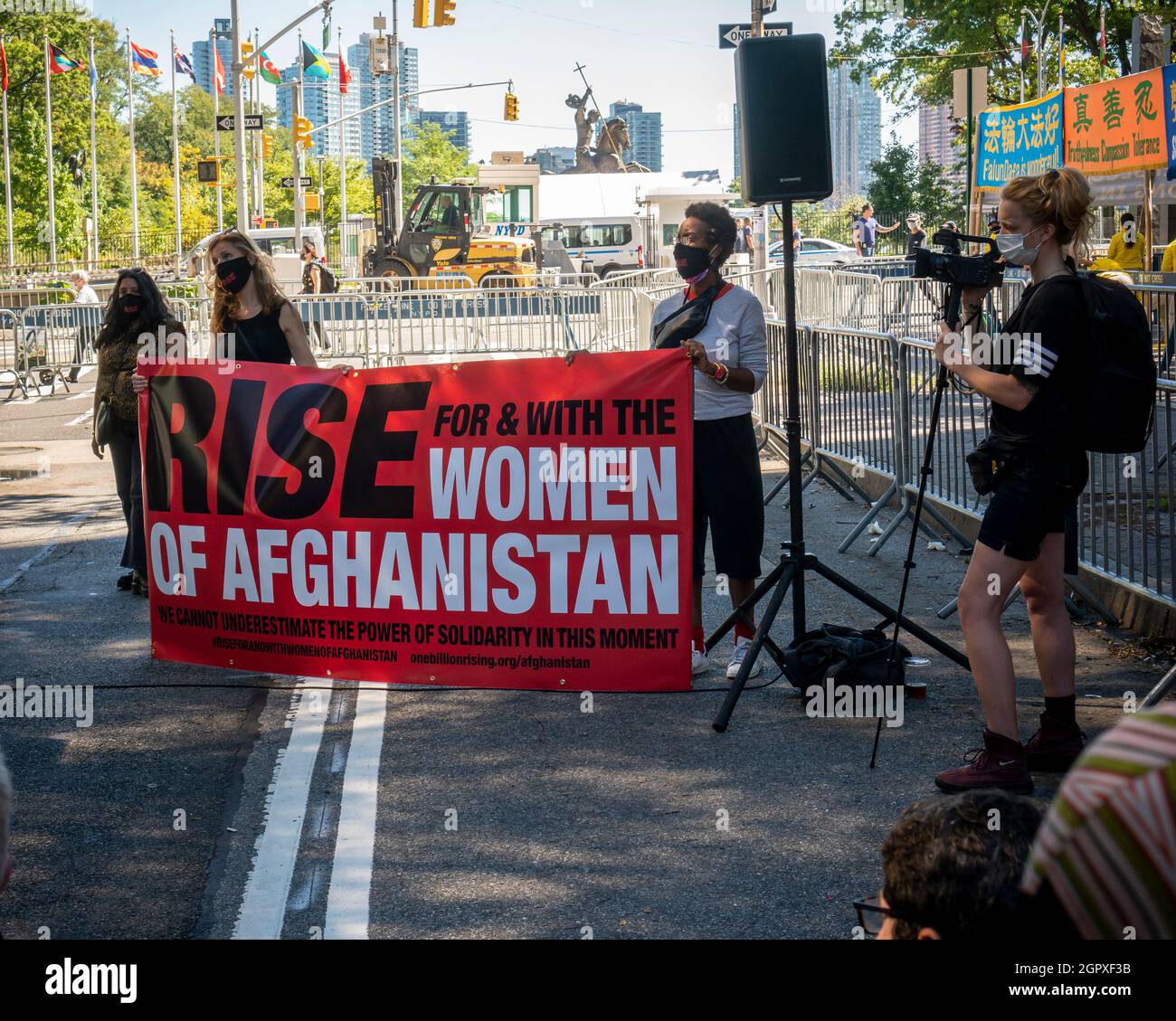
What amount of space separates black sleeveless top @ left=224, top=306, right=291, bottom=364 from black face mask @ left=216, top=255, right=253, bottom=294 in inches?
6.9

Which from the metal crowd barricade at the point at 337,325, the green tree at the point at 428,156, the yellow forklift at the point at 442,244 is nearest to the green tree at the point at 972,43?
the yellow forklift at the point at 442,244

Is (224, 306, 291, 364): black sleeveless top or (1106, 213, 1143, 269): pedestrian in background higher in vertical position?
(1106, 213, 1143, 269): pedestrian in background

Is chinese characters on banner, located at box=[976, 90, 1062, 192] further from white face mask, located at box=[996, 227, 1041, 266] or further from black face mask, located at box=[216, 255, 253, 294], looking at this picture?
white face mask, located at box=[996, 227, 1041, 266]

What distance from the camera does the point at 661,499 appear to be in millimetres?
6438

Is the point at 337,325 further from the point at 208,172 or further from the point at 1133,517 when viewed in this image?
the point at 208,172

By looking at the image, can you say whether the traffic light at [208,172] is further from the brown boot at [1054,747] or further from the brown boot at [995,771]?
the brown boot at [995,771]

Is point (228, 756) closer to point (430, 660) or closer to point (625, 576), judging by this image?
point (430, 660)

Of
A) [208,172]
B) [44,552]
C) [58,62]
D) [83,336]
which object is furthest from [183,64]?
[44,552]

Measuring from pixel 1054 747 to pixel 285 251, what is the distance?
179 ft

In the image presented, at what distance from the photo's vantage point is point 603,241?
54312 millimetres

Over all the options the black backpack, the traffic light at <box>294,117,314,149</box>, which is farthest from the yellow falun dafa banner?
the traffic light at <box>294,117,314,149</box>

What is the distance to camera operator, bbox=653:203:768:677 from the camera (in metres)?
6.47
